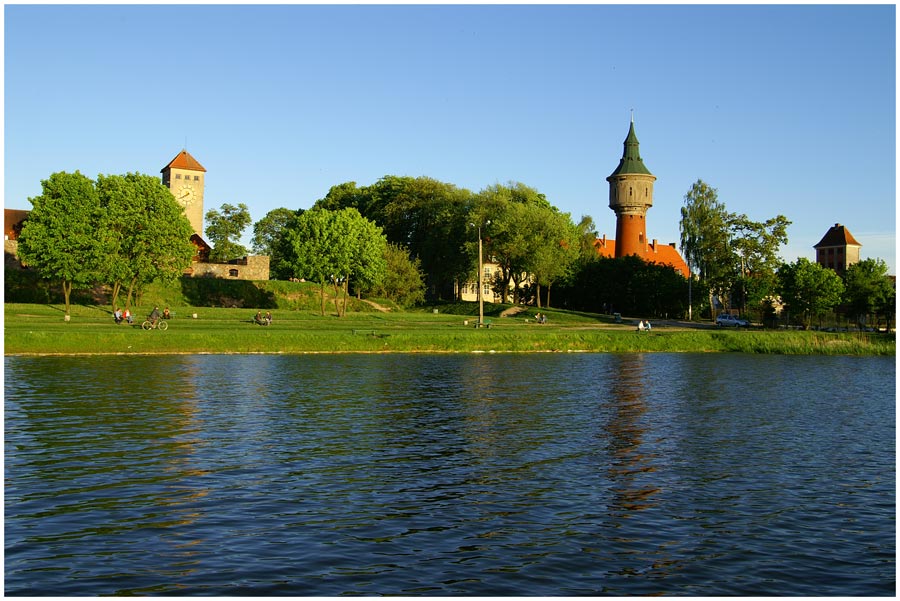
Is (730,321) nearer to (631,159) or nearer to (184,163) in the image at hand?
(631,159)

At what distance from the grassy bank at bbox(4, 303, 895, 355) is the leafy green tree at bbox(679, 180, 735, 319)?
31750 mm

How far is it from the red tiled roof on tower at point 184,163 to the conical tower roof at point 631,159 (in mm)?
70265

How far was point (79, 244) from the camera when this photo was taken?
72.3 meters

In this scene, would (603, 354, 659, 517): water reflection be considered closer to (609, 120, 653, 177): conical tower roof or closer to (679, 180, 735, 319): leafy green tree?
(679, 180, 735, 319): leafy green tree

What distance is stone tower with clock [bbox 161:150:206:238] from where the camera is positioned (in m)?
146

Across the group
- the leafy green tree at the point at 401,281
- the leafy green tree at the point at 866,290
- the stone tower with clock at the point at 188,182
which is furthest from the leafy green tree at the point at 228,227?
the leafy green tree at the point at 866,290

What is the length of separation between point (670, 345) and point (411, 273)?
46307 millimetres

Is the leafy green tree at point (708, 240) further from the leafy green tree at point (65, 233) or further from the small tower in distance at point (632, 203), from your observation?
the leafy green tree at point (65, 233)

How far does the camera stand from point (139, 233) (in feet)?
246

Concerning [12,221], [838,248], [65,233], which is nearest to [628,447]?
[65,233]

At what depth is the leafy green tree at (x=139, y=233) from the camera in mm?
74062

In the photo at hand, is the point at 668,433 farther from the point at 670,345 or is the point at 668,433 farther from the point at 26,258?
the point at 26,258

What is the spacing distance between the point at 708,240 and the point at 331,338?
59520 millimetres

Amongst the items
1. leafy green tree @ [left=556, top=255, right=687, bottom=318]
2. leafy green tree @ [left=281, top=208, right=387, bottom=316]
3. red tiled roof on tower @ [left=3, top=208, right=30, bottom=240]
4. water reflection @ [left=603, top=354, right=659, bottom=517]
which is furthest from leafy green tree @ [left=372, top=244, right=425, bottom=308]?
water reflection @ [left=603, top=354, right=659, bottom=517]
